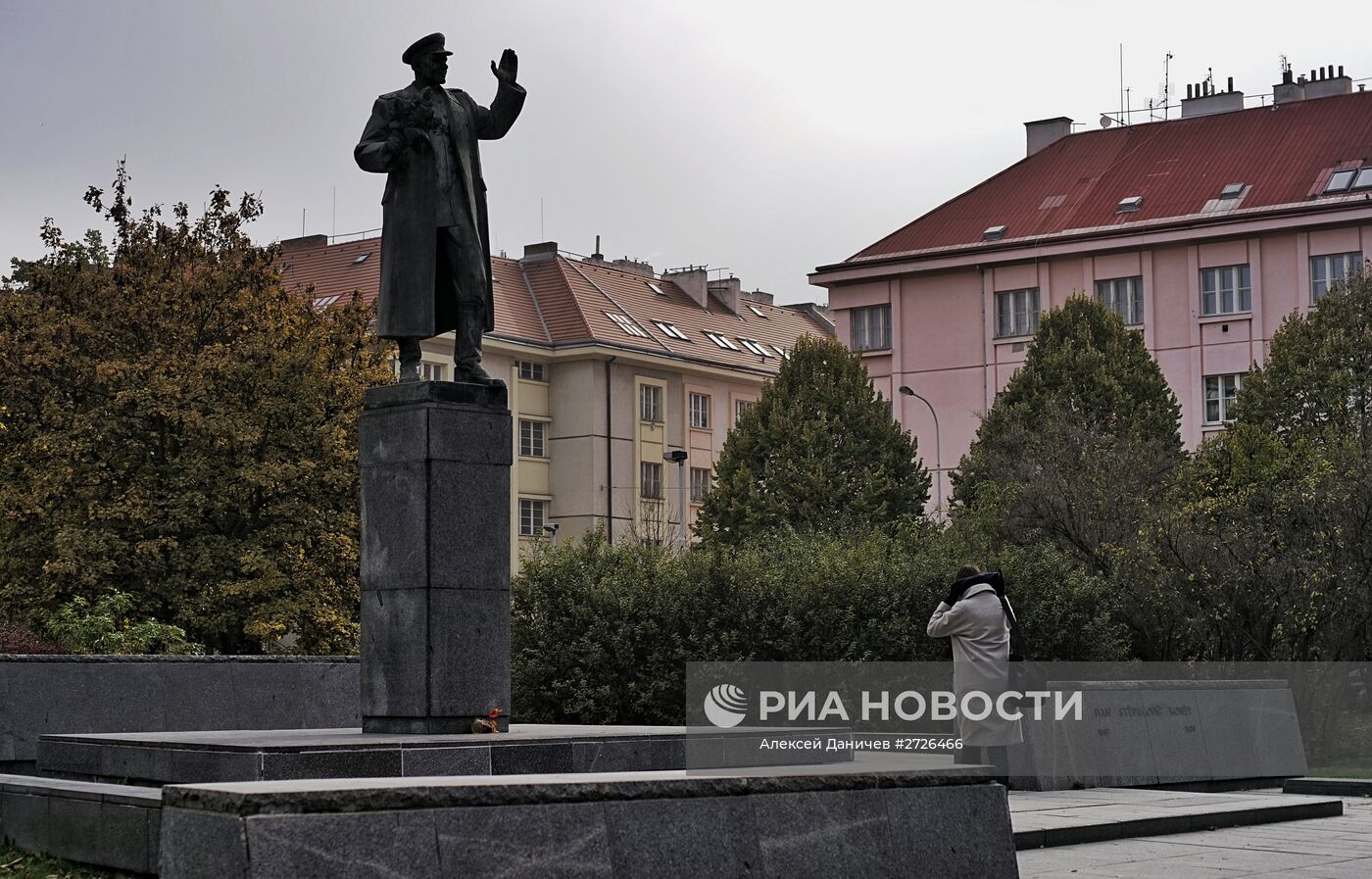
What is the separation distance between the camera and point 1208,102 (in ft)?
217

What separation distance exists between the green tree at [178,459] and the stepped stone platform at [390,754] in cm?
1938

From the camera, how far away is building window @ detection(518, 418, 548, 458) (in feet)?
219

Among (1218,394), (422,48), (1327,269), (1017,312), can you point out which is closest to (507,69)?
(422,48)

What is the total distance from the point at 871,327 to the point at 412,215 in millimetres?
53708

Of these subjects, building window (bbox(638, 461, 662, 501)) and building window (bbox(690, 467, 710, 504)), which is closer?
building window (bbox(638, 461, 662, 501))

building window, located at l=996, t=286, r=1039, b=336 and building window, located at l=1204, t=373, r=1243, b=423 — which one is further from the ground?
building window, located at l=996, t=286, r=1039, b=336

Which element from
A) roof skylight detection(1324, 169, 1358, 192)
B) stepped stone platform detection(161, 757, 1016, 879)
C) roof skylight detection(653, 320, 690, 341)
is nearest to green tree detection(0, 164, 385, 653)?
stepped stone platform detection(161, 757, 1016, 879)

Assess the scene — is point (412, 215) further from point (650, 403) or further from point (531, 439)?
point (650, 403)

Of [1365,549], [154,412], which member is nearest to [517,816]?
[1365,549]

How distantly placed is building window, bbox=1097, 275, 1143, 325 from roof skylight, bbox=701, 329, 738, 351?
18255 mm

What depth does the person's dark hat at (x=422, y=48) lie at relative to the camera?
12859 mm

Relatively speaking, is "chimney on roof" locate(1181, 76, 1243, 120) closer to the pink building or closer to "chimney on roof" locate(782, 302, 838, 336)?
the pink building

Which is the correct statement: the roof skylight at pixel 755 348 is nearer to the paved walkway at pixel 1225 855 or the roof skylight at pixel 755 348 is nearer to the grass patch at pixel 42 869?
the paved walkway at pixel 1225 855

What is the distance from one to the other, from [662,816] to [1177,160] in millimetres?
58872
